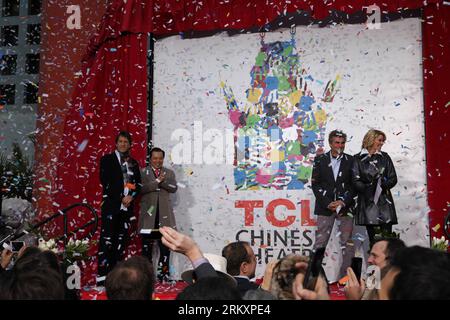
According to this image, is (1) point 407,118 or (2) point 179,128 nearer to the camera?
(1) point 407,118

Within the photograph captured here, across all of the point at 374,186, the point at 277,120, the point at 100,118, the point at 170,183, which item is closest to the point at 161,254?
the point at 170,183

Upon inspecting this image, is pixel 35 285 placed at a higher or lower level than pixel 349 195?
lower

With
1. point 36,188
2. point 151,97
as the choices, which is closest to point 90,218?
point 36,188

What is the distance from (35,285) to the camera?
1724mm

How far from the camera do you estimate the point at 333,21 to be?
264 inches

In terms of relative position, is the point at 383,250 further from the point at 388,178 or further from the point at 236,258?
the point at 388,178

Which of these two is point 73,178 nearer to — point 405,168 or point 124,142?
point 124,142

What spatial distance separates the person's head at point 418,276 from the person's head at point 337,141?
4.44 m

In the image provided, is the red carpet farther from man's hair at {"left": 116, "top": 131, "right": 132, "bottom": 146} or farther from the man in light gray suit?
man's hair at {"left": 116, "top": 131, "right": 132, "bottom": 146}

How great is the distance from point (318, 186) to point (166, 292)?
1878mm

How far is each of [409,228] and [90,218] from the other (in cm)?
355

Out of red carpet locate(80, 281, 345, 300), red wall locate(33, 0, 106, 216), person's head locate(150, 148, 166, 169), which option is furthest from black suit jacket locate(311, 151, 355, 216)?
red wall locate(33, 0, 106, 216)

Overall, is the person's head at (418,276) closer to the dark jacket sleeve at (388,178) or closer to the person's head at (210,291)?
→ the person's head at (210,291)

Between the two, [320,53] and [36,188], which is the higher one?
[320,53]
